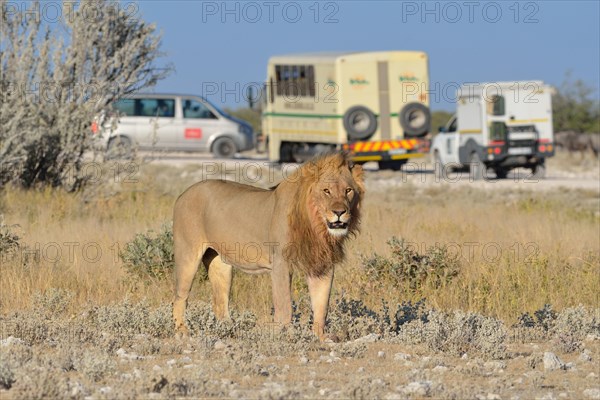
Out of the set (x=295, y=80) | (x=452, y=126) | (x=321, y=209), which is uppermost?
(x=295, y=80)

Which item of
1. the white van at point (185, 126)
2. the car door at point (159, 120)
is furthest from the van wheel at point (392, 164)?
the car door at point (159, 120)

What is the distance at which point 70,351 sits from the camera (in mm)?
8352

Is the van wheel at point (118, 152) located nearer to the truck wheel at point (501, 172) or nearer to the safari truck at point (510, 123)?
the safari truck at point (510, 123)

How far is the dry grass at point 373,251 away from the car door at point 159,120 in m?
17.0

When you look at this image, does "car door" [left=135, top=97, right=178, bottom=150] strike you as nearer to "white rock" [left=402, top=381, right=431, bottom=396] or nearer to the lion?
the lion

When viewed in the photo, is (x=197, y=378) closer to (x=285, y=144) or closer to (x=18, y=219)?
(x=18, y=219)

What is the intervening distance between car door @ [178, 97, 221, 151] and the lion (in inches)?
1203

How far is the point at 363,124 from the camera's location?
3431cm

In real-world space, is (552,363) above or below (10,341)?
below

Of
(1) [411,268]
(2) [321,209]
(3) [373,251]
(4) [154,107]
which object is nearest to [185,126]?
(4) [154,107]

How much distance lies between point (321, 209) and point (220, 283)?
59.6 inches

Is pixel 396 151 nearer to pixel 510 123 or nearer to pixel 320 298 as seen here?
pixel 510 123

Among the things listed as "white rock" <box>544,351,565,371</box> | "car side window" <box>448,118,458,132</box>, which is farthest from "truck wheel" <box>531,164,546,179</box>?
"white rock" <box>544,351,565,371</box>

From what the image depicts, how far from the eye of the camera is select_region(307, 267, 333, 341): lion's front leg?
9.38m
